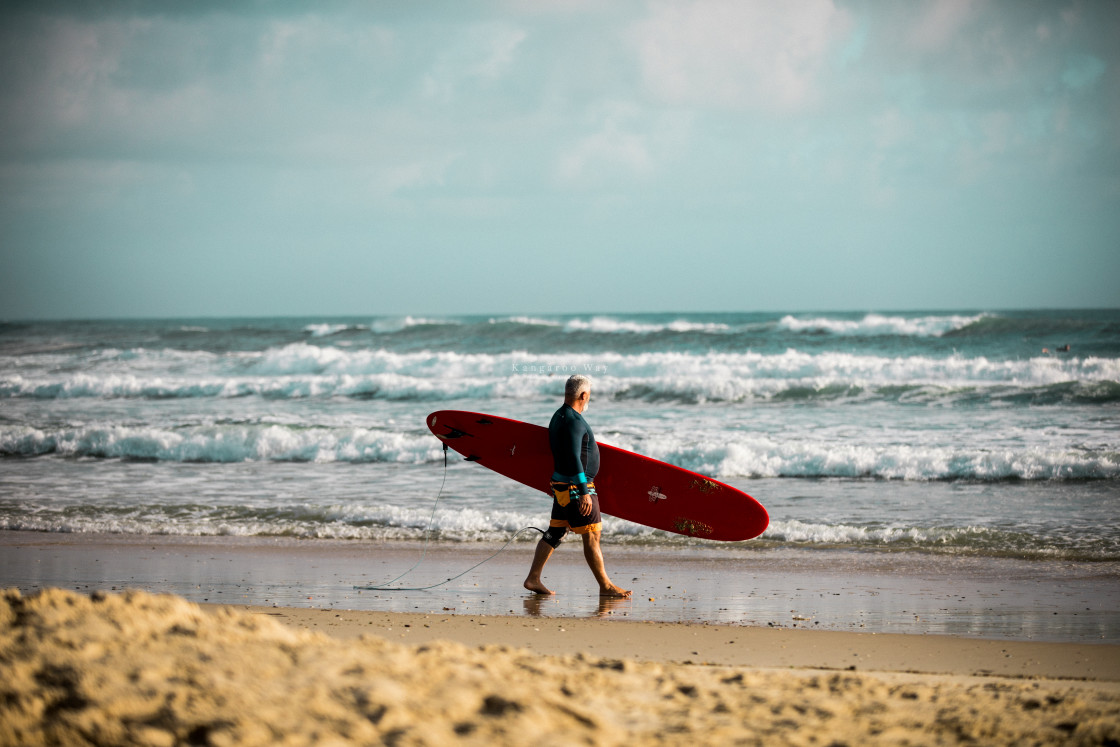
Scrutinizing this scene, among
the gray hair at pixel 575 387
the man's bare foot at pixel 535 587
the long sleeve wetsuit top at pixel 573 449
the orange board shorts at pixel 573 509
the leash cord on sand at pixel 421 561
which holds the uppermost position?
the gray hair at pixel 575 387

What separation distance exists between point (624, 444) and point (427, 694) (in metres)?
8.19

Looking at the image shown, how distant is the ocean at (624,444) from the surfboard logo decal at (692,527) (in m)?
0.73

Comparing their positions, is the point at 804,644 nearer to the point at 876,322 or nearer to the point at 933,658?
the point at 933,658

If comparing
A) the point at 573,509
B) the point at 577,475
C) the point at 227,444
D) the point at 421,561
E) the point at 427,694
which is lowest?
the point at 421,561

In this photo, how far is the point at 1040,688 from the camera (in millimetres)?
3203

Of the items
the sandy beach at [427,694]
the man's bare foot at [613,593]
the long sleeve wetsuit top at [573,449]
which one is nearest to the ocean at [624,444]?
the man's bare foot at [613,593]

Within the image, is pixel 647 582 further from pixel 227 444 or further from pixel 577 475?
pixel 227 444

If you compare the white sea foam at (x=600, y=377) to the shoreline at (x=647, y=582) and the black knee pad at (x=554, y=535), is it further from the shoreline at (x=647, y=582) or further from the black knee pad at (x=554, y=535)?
the black knee pad at (x=554, y=535)

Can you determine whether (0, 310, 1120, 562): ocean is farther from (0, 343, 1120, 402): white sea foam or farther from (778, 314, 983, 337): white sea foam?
(778, 314, 983, 337): white sea foam

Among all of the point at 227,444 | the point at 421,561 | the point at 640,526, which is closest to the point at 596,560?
the point at 421,561

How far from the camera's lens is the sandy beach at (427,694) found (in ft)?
7.23

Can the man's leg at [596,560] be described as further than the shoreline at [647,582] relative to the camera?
Yes

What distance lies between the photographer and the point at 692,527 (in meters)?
5.89

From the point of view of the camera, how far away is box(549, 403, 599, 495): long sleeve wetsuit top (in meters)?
4.76
